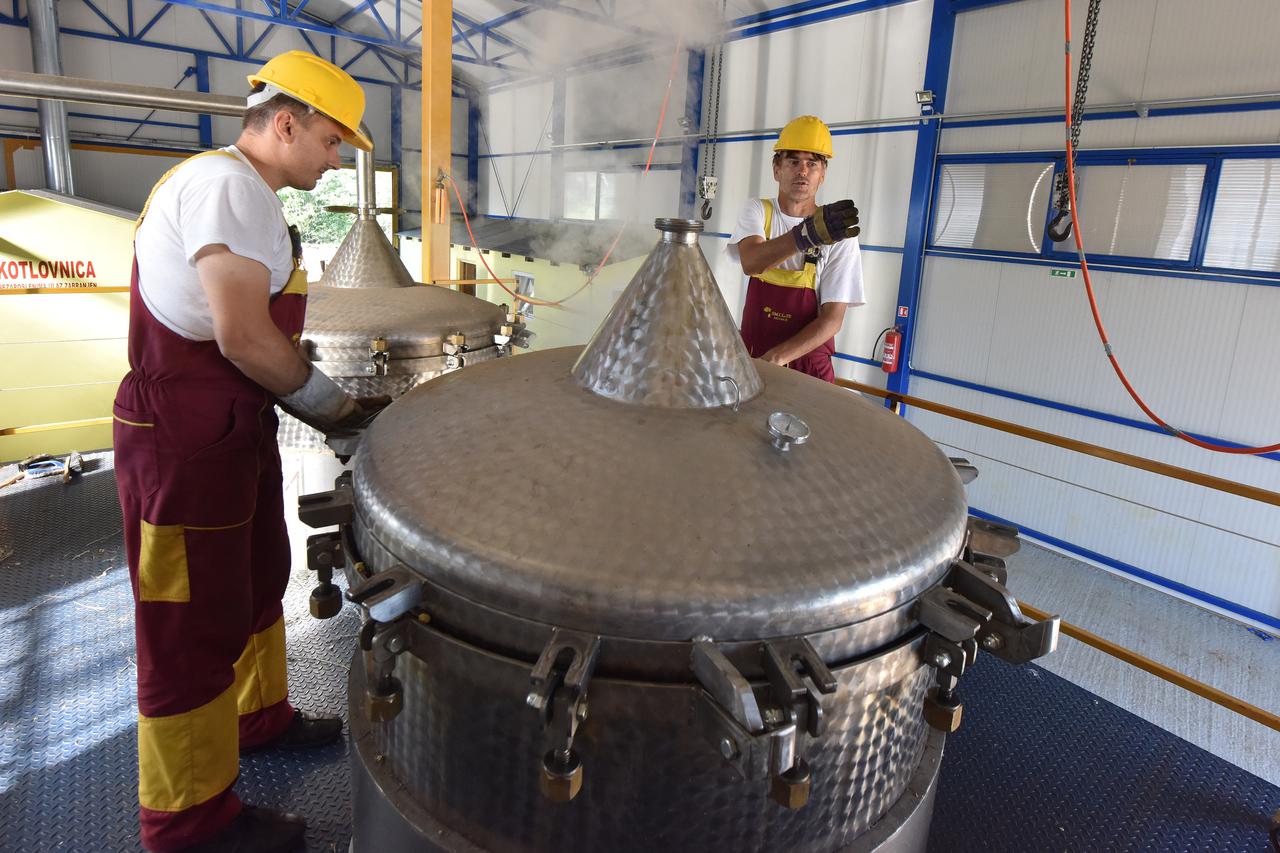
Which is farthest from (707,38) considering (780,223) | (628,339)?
(628,339)

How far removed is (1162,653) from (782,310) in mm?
2979

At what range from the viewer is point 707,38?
7.41 meters

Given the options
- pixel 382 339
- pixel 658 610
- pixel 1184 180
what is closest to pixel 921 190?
pixel 1184 180

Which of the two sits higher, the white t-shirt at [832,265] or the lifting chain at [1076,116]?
the lifting chain at [1076,116]

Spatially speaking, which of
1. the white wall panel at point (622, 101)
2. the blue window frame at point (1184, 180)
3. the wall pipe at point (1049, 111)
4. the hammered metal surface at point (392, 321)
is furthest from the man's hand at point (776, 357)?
the white wall panel at point (622, 101)

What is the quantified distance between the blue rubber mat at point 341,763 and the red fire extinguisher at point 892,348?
350cm

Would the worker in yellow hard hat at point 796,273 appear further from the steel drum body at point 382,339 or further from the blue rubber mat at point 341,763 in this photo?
the blue rubber mat at point 341,763

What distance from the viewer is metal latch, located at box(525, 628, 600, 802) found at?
0.83 metres

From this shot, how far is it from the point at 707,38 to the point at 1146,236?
15.2 feet

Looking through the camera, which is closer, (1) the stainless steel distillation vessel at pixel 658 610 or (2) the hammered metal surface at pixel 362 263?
(1) the stainless steel distillation vessel at pixel 658 610

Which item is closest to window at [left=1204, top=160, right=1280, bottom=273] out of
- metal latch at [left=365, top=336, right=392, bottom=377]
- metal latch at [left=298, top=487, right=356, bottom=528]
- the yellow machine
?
metal latch at [left=365, top=336, right=392, bottom=377]

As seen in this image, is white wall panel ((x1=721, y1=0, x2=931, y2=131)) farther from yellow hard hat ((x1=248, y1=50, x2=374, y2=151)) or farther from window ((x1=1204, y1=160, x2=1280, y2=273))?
yellow hard hat ((x1=248, y1=50, x2=374, y2=151))

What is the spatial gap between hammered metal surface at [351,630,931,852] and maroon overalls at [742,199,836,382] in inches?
71.6

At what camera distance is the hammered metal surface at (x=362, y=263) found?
2992mm
